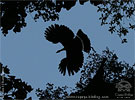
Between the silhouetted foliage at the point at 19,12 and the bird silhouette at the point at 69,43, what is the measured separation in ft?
2.84

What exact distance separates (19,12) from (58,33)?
233 centimetres

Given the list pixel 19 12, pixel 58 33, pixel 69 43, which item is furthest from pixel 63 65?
pixel 19 12

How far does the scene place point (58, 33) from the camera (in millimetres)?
10211

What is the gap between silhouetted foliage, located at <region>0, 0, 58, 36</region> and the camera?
27.5ft

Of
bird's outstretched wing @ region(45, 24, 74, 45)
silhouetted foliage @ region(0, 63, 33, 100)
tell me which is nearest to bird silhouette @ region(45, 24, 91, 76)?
bird's outstretched wing @ region(45, 24, 74, 45)

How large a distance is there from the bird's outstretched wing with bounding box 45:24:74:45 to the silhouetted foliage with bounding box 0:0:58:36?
2.31 ft

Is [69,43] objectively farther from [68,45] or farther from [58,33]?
[58,33]

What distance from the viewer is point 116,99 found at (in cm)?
999

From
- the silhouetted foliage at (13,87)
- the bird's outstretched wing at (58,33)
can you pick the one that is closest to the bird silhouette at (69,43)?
the bird's outstretched wing at (58,33)

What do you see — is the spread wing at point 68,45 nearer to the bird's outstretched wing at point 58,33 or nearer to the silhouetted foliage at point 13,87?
the bird's outstretched wing at point 58,33

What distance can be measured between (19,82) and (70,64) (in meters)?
3.26

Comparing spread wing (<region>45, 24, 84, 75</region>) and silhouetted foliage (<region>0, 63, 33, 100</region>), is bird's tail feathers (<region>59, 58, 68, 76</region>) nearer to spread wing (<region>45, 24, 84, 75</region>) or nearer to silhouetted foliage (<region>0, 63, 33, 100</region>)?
spread wing (<region>45, 24, 84, 75</region>)

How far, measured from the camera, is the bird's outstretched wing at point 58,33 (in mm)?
10148

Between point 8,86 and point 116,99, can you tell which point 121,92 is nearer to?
point 116,99
